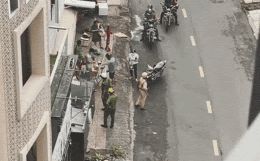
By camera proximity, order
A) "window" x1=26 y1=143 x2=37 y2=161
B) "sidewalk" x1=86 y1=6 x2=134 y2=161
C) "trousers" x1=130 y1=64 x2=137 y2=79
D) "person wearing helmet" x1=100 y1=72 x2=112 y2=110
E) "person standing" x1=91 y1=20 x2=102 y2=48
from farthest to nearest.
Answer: "person standing" x1=91 y1=20 x2=102 y2=48 → "trousers" x1=130 y1=64 x2=137 y2=79 → "person wearing helmet" x1=100 y1=72 x2=112 y2=110 → "sidewalk" x1=86 y1=6 x2=134 y2=161 → "window" x1=26 y1=143 x2=37 y2=161

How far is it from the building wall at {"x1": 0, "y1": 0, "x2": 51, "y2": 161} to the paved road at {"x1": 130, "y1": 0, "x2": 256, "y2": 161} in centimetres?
951

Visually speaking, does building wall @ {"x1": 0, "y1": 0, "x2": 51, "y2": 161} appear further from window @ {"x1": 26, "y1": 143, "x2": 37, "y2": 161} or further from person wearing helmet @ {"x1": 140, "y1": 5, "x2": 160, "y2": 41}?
person wearing helmet @ {"x1": 140, "y1": 5, "x2": 160, "y2": 41}

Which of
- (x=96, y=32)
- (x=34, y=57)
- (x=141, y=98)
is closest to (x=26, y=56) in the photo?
(x=34, y=57)

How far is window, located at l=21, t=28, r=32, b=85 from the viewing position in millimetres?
10781

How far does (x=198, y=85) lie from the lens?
84.9 feet

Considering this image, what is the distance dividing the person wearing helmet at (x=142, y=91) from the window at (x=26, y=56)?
12078 millimetres

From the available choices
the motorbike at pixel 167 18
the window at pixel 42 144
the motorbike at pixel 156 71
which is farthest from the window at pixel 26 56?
the motorbike at pixel 167 18

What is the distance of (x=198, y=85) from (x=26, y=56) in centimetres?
1566

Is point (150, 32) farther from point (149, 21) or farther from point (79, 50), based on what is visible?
point (79, 50)

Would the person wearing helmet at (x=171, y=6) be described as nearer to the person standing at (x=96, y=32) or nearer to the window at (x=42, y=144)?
the person standing at (x=96, y=32)

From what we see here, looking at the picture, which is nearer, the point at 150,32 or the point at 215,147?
the point at 215,147

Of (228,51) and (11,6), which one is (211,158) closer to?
(228,51)

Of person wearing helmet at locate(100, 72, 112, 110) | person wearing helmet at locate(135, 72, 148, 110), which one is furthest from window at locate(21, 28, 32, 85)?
person wearing helmet at locate(135, 72, 148, 110)

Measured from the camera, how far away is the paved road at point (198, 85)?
22.3 m
